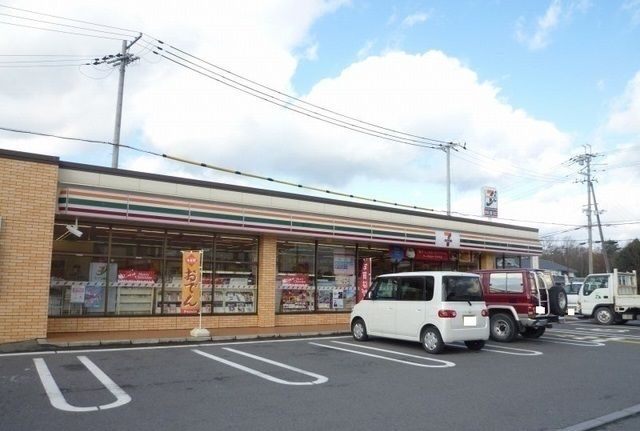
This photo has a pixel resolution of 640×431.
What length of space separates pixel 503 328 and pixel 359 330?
4.06 meters

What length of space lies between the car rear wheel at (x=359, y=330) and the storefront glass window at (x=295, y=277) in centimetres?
407

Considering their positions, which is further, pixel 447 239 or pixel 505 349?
pixel 447 239

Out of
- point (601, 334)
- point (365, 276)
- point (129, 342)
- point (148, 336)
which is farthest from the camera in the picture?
point (365, 276)

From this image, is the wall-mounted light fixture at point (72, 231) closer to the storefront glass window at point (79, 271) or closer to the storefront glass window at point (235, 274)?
the storefront glass window at point (79, 271)

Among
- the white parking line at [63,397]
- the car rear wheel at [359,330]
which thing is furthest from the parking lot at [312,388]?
the car rear wheel at [359,330]

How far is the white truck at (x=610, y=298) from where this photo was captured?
2180cm

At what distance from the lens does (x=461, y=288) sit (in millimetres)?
12227

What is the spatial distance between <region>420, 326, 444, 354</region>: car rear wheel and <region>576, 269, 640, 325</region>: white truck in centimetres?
1379

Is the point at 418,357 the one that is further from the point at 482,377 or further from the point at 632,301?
the point at 632,301

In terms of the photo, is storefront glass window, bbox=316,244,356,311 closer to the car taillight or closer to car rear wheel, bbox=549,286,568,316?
car rear wheel, bbox=549,286,568,316

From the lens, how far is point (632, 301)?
21641 mm

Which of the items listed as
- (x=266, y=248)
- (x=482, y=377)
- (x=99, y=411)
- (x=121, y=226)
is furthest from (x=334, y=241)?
(x=99, y=411)

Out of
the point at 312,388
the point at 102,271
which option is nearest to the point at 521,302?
the point at 312,388

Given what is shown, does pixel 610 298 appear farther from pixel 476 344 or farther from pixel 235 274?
pixel 235 274
